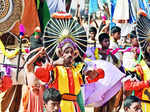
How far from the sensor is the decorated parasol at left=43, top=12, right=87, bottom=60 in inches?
228

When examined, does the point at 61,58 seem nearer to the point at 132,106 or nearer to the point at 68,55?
the point at 68,55

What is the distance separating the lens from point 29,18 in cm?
662

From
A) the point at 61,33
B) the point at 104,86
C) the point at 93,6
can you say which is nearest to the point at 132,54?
the point at 104,86

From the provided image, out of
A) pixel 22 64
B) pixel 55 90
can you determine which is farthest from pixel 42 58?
pixel 55 90

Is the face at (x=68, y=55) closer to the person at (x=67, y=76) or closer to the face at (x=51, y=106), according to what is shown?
the person at (x=67, y=76)

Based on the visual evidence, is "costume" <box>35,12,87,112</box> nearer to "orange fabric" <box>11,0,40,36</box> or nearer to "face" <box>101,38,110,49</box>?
"orange fabric" <box>11,0,40,36</box>

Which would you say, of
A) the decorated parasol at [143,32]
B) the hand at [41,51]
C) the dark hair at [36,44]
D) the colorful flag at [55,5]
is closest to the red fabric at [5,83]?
the dark hair at [36,44]

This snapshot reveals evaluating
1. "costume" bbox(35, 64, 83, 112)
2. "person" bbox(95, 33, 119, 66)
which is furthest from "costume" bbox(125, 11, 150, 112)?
"costume" bbox(35, 64, 83, 112)

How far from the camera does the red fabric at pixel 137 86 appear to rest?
6531 mm

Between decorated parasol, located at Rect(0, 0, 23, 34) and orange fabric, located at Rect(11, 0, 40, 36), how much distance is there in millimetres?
100

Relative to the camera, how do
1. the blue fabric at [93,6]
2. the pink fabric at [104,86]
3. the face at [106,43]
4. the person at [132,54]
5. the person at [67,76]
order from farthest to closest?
the blue fabric at [93,6], the person at [132,54], the face at [106,43], the pink fabric at [104,86], the person at [67,76]

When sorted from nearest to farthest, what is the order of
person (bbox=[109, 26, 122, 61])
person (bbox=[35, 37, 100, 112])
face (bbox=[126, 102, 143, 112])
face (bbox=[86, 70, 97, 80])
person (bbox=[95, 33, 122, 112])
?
face (bbox=[126, 102, 143, 112])
person (bbox=[35, 37, 100, 112])
face (bbox=[86, 70, 97, 80])
person (bbox=[95, 33, 122, 112])
person (bbox=[109, 26, 122, 61])

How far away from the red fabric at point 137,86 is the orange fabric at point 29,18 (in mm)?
1552

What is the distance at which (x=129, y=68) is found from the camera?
6957 mm
